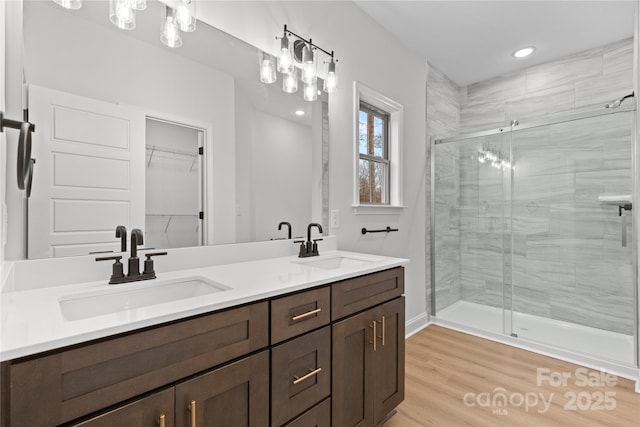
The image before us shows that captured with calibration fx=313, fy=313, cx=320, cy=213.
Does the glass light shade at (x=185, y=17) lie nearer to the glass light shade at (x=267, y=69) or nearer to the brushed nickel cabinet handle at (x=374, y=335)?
the glass light shade at (x=267, y=69)

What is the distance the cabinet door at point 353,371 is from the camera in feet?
4.14

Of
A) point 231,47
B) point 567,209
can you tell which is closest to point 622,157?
point 567,209

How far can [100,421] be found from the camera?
2.25ft

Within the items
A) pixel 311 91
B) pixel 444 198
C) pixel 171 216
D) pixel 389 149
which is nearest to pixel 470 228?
pixel 444 198

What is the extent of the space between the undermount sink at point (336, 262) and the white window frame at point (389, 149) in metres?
0.54

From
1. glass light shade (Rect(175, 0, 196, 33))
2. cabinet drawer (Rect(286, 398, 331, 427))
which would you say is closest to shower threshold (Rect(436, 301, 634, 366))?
cabinet drawer (Rect(286, 398, 331, 427))

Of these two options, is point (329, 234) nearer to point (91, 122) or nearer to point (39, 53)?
point (91, 122)

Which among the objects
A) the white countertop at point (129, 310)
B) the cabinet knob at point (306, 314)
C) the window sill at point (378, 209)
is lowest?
the cabinet knob at point (306, 314)

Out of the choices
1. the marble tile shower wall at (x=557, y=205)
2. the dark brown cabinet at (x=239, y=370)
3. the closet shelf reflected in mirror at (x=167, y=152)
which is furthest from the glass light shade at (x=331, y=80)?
the marble tile shower wall at (x=557, y=205)

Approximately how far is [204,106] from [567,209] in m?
3.16

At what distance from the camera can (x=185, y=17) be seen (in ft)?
4.38

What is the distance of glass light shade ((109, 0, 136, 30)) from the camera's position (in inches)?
46.6

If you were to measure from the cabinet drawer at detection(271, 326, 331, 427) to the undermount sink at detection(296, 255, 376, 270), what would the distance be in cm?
52

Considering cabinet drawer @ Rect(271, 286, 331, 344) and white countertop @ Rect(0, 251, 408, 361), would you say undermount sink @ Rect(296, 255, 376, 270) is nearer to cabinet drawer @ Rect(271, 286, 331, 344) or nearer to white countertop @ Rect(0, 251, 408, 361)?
white countertop @ Rect(0, 251, 408, 361)
